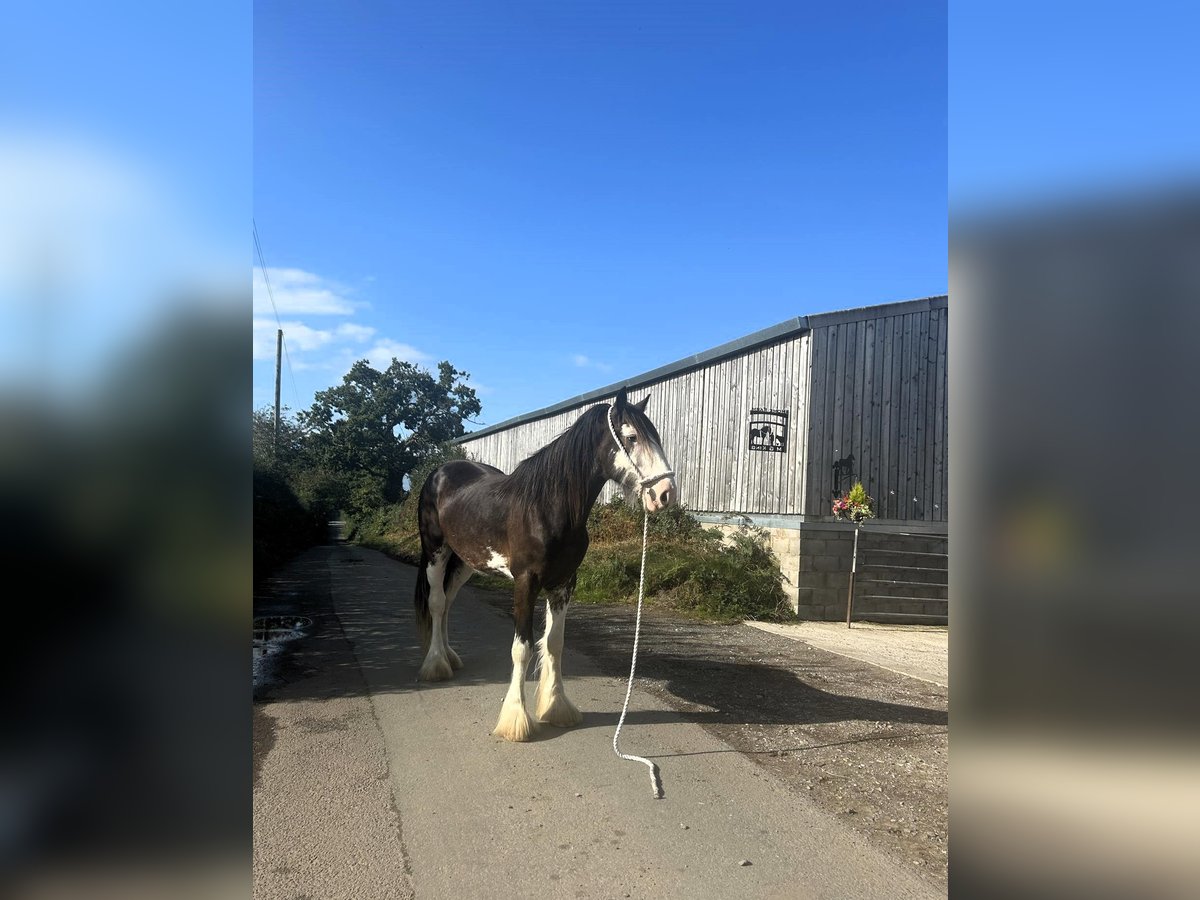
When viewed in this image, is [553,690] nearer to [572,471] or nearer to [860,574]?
[572,471]

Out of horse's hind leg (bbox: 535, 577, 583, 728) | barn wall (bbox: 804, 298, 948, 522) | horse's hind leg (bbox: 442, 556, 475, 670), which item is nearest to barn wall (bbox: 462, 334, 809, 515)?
barn wall (bbox: 804, 298, 948, 522)

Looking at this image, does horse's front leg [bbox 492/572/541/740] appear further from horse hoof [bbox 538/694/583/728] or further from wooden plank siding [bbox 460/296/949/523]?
wooden plank siding [bbox 460/296/949/523]

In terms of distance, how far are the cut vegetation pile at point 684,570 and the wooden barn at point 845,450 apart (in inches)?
12.0

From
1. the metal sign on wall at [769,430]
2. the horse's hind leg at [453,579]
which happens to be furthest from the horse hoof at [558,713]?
the metal sign on wall at [769,430]

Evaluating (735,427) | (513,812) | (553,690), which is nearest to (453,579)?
(553,690)

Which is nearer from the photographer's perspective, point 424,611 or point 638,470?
point 638,470

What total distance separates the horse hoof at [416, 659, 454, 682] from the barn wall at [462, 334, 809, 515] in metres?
6.54

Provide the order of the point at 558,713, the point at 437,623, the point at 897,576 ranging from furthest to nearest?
1. the point at 897,576
2. the point at 437,623
3. the point at 558,713

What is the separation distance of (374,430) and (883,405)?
54.3 feet

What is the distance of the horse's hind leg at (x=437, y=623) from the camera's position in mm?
4934

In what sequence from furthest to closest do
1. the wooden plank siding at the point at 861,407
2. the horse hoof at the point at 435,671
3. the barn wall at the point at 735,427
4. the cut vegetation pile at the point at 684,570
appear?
the barn wall at the point at 735,427 → the wooden plank siding at the point at 861,407 → the cut vegetation pile at the point at 684,570 → the horse hoof at the point at 435,671

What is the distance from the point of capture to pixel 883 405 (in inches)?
409

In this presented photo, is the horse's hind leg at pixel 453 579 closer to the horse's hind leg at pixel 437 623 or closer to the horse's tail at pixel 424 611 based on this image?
the horse's hind leg at pixel 437 623
